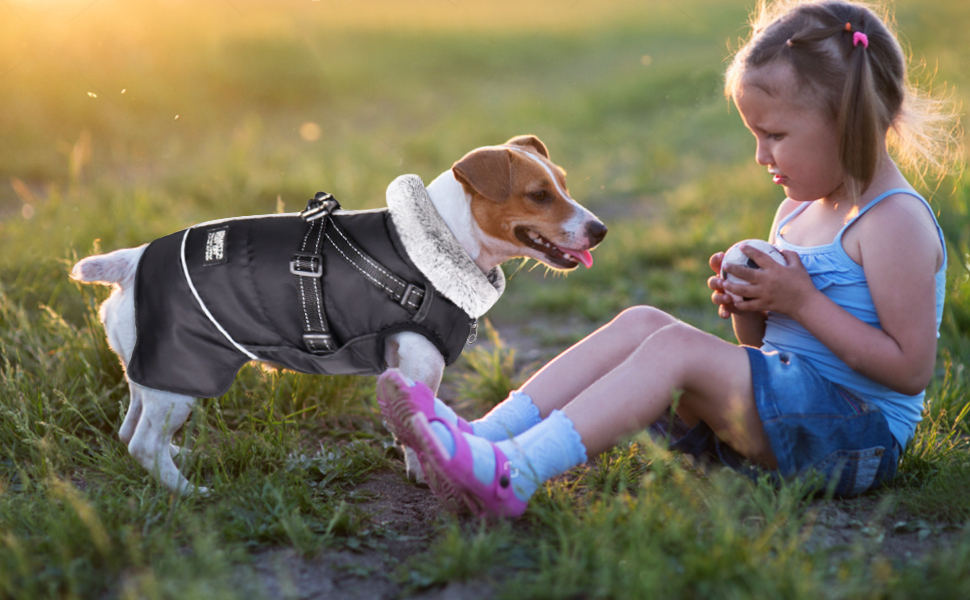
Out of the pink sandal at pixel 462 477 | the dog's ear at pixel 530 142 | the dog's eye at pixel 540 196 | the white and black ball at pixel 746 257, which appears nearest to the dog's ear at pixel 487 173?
the dog's eye at pixel 540 196

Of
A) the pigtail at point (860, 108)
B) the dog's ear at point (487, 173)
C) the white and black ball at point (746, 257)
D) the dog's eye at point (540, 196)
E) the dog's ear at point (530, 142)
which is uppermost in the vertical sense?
the pigtail at point (860, 108)

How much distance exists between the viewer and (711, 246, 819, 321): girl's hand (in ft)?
6.72

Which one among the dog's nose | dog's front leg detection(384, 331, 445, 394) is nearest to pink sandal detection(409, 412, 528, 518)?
dog's front leg detection(384, 331, 445, 394)

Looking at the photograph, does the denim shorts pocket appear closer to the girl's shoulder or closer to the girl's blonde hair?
the girl's shoulder

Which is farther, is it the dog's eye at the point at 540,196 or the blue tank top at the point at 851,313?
the dog's eye at the point at 540,196

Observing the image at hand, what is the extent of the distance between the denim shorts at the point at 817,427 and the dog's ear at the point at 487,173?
989mm

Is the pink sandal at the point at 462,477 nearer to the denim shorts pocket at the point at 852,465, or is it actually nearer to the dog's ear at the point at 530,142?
the denim shorts pocket at the point at 852,465

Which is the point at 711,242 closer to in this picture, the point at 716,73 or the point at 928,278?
the point at 716,73

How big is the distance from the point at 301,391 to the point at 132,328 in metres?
0.85

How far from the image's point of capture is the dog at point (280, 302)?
2143mm

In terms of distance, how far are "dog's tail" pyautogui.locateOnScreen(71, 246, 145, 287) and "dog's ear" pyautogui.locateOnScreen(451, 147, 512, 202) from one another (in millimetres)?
1111

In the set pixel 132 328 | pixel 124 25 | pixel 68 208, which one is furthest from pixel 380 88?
pixel 132 328

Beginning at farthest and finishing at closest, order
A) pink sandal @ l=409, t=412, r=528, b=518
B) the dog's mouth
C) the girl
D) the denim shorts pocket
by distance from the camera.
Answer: the dog's mouth < the denim shorts pocket < the girl < pink sandal @ l=409, t=412, r=528, b=518

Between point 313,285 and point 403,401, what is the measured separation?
1.74 feet
